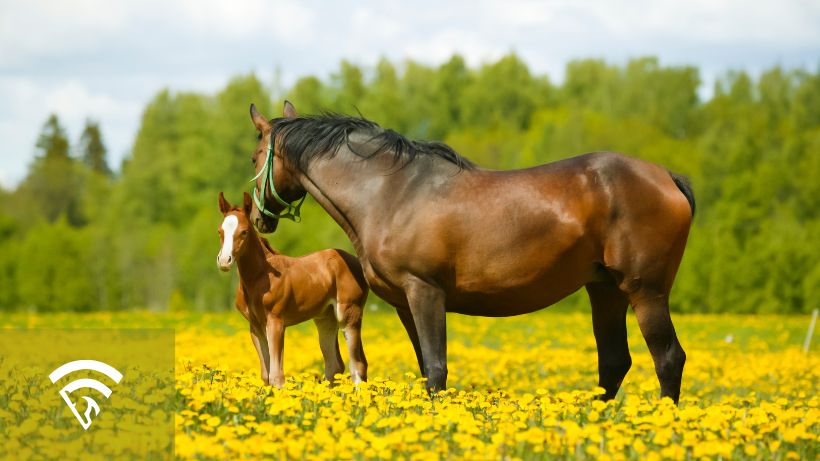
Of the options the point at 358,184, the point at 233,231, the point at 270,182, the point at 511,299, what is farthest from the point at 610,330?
the point at 233,231

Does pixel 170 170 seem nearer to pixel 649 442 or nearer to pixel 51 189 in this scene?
pixel 51 189

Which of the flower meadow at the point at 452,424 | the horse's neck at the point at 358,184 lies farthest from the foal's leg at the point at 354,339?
the horse's neck at the point at 358,184

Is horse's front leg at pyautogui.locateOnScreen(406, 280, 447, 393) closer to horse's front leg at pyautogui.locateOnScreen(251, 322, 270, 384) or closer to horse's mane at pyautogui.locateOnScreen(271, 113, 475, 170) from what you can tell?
horse's mane at pyautogui.locateOnScreen(271, 113, 475, 170)

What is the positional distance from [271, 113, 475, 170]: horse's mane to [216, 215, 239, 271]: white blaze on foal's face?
2.81 feet

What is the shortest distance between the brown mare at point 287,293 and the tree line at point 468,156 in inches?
960

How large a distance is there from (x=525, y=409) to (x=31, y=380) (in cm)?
413

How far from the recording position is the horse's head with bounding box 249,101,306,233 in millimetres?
8945

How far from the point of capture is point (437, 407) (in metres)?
7.34

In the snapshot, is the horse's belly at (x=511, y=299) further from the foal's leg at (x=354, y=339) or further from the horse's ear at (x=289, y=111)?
the horse's ear at (x=289, y=111)

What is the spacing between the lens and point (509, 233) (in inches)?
324

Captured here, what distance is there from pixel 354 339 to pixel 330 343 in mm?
476

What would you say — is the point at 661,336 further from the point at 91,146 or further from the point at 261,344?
the point at 91,146

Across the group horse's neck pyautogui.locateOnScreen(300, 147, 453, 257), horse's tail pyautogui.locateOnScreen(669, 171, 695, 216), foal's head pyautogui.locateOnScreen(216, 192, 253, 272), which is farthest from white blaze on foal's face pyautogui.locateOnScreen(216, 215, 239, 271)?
horse's tail pyautogui.locateOnScreen(669, 171, 695, 216)

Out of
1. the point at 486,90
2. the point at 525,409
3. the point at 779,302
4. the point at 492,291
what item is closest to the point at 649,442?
the point at 525,409
